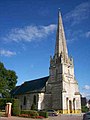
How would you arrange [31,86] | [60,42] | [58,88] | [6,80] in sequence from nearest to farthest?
1. [58,88]
2. [6,80]
3. [60,42]
4. [31,86]

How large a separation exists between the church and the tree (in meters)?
6.26

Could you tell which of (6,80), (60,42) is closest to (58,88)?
(60,42)

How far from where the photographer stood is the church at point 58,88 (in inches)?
2190

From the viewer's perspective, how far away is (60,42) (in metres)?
62.2

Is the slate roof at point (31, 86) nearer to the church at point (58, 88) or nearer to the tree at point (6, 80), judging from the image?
the church at point (58, 88)

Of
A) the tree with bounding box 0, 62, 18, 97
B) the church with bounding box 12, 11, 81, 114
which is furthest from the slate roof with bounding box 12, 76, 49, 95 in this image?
the tree with bounding box 0, 62, 18, 97

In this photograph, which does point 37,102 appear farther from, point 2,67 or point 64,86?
point 2,67

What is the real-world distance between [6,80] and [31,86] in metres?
10.6

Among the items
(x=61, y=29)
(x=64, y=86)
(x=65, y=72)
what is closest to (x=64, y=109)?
(x=64, y=86)

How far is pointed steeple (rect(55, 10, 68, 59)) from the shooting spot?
201 ft

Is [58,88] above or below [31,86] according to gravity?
below

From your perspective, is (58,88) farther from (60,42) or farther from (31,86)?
(60,42)

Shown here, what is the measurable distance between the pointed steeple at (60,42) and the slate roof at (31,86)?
9266 millimetres

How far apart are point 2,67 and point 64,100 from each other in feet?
67.4
